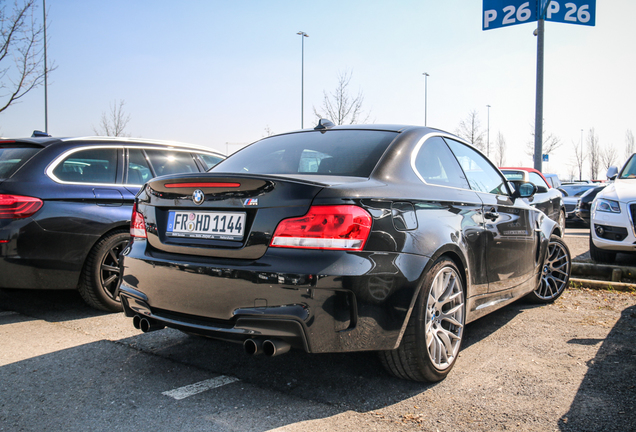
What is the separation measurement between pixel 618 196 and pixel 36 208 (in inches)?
272

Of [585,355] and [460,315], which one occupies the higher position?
[460,315]

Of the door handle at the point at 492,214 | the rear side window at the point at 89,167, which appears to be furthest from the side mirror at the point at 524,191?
the rear side window at the point at 89,167

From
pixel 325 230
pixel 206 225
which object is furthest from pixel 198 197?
pixel 325 230

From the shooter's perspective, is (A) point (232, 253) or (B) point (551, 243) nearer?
(A) point (232, 253)

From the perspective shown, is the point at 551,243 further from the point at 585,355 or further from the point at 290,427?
the point at 290,427

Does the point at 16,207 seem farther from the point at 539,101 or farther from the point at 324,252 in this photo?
the point at 539,101

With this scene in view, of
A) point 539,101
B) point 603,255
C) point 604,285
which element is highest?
point 539,101

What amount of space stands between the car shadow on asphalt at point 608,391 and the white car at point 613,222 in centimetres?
322

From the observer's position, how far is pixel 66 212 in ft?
14.4

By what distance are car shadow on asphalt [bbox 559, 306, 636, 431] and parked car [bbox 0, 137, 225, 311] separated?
12.5 feet

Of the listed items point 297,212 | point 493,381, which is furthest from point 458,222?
point 297,212

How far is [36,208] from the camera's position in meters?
4.22

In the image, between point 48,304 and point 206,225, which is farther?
point 48,304

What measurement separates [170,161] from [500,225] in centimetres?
356
